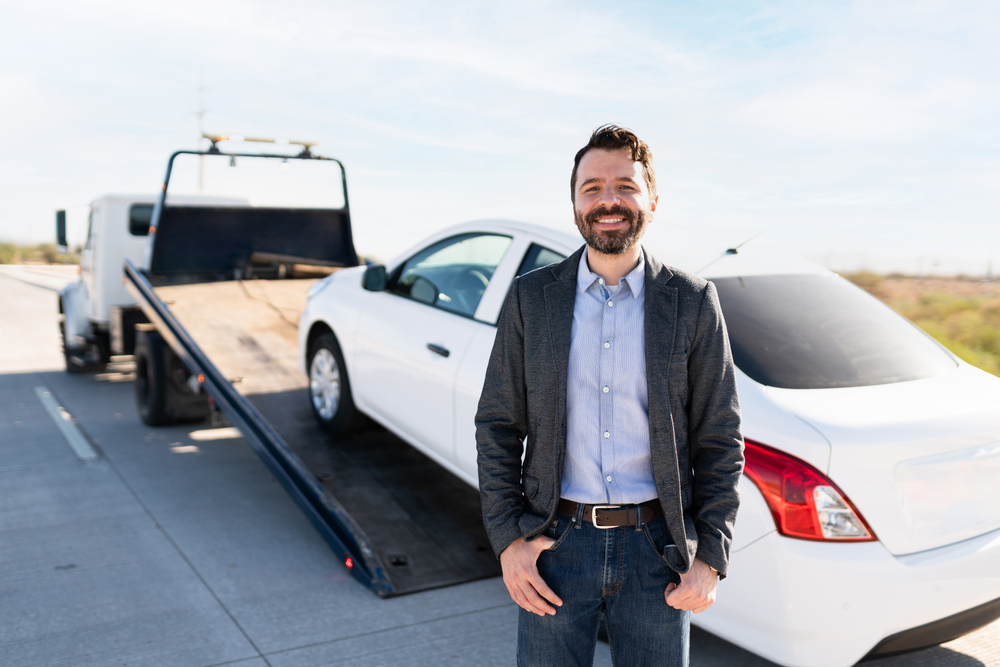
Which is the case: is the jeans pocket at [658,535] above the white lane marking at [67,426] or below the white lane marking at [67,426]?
above

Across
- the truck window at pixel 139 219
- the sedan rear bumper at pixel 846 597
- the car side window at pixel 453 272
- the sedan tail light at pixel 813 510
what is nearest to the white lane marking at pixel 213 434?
the truck window at pixel 139 219

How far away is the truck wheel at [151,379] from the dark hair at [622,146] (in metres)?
6.15

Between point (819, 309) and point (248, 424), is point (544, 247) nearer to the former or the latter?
point (819, 309)

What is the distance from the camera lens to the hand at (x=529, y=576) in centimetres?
188

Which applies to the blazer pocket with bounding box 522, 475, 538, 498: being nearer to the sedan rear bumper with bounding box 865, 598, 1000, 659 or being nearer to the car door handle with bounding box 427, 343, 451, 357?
the sedan rear bumper with bounding box 865, 598, 1000, 659

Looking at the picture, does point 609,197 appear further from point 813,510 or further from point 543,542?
point 813,510

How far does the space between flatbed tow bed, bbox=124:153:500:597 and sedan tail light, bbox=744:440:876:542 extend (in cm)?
196

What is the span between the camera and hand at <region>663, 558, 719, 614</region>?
185 centimetres

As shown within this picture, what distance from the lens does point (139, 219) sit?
9211 millimetres

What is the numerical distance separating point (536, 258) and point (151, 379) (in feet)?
15.8

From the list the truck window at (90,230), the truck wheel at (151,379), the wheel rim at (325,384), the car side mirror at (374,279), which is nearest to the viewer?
the car side mirror at (374,279)

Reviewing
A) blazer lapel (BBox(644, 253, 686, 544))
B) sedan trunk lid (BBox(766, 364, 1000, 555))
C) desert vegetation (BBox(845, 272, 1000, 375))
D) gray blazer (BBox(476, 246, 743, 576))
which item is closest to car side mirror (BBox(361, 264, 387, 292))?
sedan trunk lid (BBox(766, 364, 1000, 555))

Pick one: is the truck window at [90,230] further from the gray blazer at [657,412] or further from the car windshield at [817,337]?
the gray blazer at [657,412]

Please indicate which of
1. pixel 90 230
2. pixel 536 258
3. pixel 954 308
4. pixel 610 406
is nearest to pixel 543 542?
pixel 610 406
